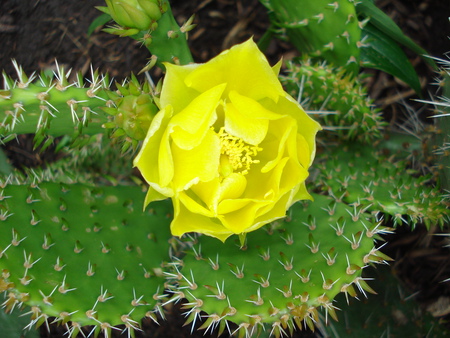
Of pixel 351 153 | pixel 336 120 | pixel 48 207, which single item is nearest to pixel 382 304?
pixel 351 153

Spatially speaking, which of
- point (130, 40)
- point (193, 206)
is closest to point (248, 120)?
point (193, 206)

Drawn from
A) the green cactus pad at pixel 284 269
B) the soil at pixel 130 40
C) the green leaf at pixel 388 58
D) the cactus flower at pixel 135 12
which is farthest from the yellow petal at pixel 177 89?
the soil at pixel 130 40

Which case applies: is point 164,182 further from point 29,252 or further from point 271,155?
point 29,252

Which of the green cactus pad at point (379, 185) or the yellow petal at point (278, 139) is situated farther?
the green cactus pad at point (379, 185)

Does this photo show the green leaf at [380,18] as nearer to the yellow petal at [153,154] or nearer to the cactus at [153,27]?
the cactus at [153,27]

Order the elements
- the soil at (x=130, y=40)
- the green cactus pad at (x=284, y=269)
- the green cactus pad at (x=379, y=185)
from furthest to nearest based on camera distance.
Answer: the soil at (x=130, y=40), the green cactus pad at (x=379, y=185), the green cactus pad at (x=284, y=269)
